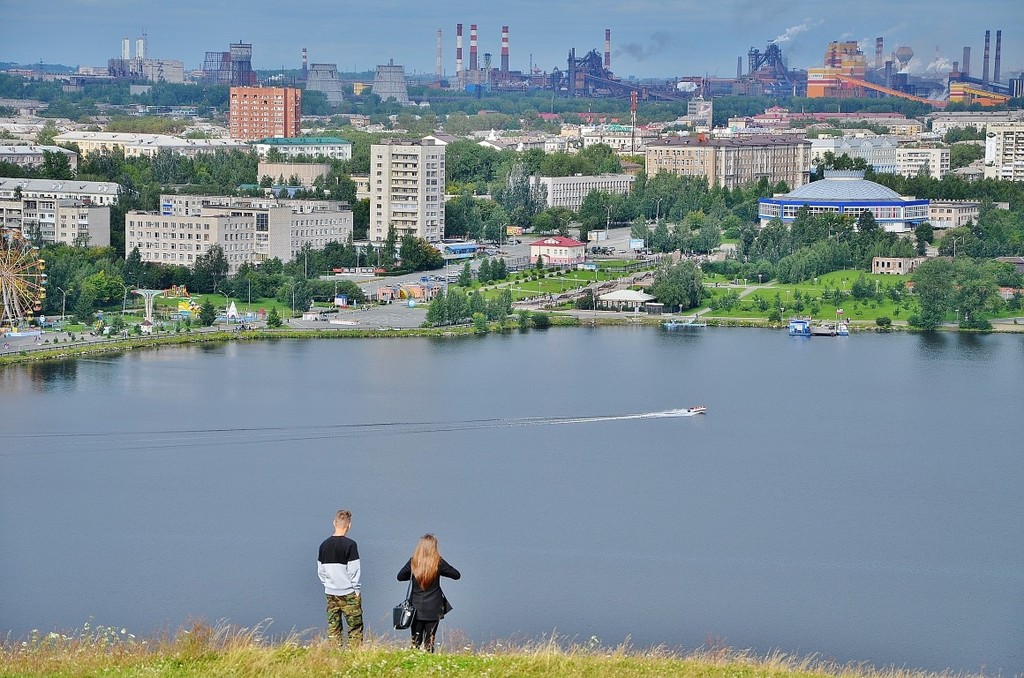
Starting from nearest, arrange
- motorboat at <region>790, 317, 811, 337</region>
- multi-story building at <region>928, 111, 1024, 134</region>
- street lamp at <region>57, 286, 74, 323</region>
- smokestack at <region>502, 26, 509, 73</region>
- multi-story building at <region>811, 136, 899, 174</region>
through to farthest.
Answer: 1. street lamp at <region>57, 286, 74, 323</region>
2. motorboat at <region>790, 317, 811, 337</region>
3. multi-story building at <region>811, 136, 899, 174</region>
4. multi-story building at <region>928, 111, 1024, 134</region>
5. smokestack at <region>502, 26, 509, 73</region>

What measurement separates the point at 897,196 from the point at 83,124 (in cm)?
1286

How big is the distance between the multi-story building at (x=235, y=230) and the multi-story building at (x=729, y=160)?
6.40 metres

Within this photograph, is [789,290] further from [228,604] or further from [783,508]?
[228,604]

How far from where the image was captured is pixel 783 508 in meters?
5.60

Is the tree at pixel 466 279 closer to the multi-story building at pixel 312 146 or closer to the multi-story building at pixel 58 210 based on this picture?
the multi-story building at pixel 58 210

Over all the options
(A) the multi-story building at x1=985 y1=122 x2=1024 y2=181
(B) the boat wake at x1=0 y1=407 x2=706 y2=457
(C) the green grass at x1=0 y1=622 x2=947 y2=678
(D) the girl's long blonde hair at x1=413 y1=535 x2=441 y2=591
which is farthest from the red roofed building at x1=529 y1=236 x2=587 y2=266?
(D) the girl's long blonde hair at x1=413 y1=535 x2=441 y2=591

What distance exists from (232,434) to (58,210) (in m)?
5.64

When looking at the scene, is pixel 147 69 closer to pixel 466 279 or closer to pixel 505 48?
pixel 505 48

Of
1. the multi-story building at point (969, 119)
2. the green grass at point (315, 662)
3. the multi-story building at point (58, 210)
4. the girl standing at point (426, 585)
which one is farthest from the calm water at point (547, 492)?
the multi-story building at point (969, 119)

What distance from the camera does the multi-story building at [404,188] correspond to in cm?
1323

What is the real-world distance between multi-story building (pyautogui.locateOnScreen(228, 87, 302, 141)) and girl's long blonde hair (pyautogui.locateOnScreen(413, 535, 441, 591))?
2183 centimetres

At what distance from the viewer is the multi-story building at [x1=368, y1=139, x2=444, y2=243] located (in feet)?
43.4

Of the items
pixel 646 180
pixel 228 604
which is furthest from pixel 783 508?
pixel 646 180

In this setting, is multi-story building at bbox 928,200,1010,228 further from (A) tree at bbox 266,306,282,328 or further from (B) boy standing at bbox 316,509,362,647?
(B) boy standing at bbox 316,509,362,647
